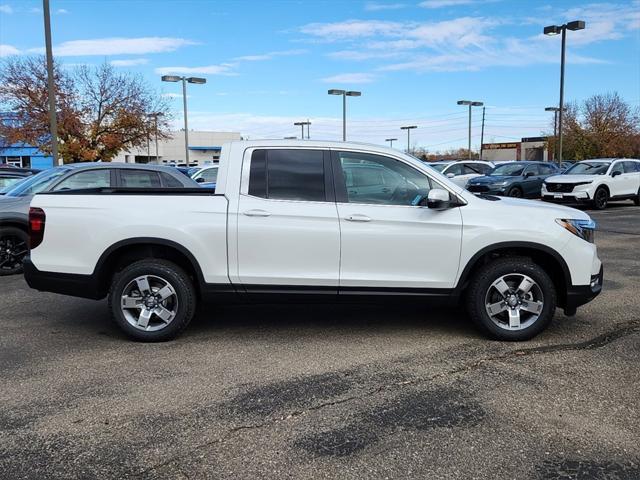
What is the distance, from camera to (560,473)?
124 inches

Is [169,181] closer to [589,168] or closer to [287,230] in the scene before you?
[287,230]

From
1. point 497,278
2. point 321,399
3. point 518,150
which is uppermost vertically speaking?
point 518,150

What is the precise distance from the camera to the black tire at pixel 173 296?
5.27 metres

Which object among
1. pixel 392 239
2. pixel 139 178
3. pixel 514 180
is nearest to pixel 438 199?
pixel 392 239

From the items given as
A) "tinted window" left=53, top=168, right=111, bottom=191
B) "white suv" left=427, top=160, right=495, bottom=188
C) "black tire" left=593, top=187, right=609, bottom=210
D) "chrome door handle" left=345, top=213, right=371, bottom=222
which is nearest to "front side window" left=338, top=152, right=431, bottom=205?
"chrome door handle" left=345, top=213, right=371, bottom=222

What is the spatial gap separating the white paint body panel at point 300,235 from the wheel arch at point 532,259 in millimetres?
44

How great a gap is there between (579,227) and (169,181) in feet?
19.7

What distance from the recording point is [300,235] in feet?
17.1

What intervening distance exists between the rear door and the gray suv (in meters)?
4.03

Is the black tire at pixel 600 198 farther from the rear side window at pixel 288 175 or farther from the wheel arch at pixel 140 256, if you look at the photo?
the wheel arch at pixel 140 256

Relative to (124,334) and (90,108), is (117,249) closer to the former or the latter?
(124,334)

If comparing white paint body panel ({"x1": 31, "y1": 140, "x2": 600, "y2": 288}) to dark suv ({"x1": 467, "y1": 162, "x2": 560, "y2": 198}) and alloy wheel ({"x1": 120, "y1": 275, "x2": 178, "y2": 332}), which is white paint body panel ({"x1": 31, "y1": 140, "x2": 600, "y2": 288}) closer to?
alloy wheel ({"x1": 120, "y1": 275, "x2": 178, "y2": 332})

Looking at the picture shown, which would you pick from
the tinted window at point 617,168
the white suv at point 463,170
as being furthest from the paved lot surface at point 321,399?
the white suv at point 463,170

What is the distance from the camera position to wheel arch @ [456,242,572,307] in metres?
5.27
